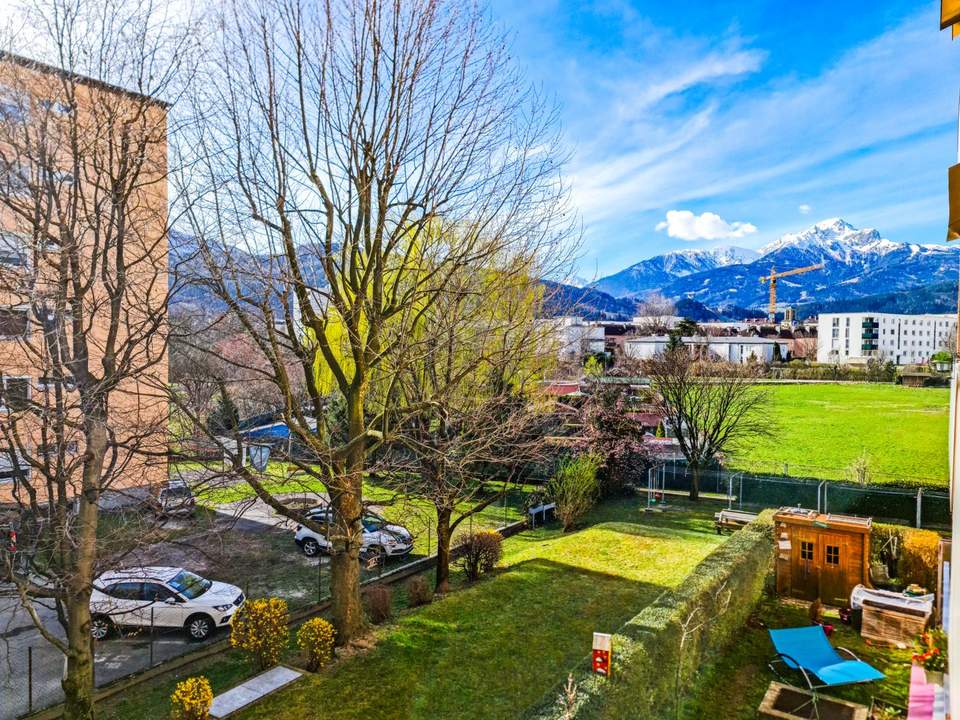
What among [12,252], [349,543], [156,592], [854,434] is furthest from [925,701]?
[854,434]

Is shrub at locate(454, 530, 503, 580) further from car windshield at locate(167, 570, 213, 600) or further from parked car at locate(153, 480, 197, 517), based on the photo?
parked car at locate(153, 480, 197, 517)

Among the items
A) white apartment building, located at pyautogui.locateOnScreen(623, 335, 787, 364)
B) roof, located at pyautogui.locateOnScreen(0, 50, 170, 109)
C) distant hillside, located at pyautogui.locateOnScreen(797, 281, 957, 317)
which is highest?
distant hillside, located at pyautogui.locateOnScreen(797, 281, 957, 317)

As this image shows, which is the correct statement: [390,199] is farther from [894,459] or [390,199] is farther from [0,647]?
[894,459]

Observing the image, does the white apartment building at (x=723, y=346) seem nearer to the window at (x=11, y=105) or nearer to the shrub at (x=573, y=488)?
the shrub at (x=573, y=488)

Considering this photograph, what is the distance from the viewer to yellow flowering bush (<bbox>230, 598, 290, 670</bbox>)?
9219mm

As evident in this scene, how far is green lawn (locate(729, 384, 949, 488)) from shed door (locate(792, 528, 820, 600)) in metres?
14.4

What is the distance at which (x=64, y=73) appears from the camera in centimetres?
645

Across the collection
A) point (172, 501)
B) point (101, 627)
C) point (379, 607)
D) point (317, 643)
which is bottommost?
point (101, 627)

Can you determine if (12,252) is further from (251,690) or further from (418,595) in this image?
(418,595)

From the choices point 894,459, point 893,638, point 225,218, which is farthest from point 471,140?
point 894,459

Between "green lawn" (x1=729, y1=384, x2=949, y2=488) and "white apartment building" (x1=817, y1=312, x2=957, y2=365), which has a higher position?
"white apartment building" (x1=817, y1=312, x2=957, y2=365)

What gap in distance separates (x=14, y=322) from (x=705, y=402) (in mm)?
24858

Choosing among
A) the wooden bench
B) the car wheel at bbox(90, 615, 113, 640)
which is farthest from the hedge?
the car wheel at bbox(90, 615, 113, 640)

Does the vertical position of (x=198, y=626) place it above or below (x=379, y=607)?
below
